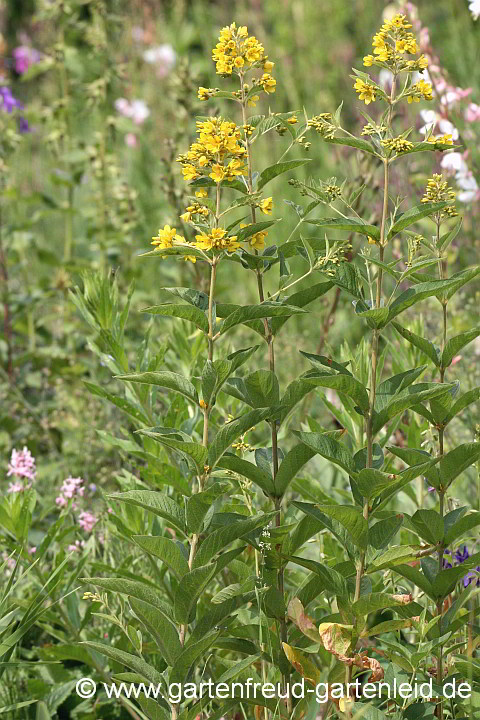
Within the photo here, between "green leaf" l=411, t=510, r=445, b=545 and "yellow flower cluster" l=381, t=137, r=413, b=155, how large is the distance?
50 centimetres

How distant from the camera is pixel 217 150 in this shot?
49.1 inches

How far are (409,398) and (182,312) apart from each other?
32cm

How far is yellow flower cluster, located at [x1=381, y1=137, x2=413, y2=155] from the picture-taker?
1255 millimetres

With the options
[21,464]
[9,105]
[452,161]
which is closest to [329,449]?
[21,464]

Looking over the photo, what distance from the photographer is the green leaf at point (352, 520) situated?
48.2 inches

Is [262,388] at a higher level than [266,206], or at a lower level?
lower

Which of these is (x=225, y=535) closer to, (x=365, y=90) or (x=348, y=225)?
(x=348, y=225)

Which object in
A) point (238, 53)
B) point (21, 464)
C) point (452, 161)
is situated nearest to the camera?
point (238, 53)

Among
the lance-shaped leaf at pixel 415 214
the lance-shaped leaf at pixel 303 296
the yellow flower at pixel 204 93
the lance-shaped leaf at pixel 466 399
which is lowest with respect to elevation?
the lance-shaped leaf at pixel 466 399

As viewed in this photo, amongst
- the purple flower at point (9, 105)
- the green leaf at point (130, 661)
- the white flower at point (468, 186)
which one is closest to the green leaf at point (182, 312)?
the green leaf at point (130, 661)

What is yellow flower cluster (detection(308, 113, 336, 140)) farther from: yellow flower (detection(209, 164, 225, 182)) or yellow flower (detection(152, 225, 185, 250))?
yellow flower (detection(152, 225, 185, 250))

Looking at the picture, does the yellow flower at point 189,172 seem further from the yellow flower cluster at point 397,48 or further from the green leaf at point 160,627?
the green leaf at point 160,627

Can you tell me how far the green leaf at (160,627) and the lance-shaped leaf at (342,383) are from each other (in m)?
0.37

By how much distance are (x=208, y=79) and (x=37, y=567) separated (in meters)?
4.19
